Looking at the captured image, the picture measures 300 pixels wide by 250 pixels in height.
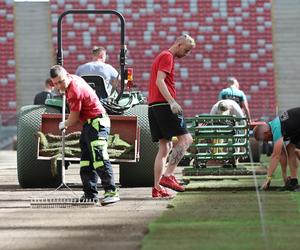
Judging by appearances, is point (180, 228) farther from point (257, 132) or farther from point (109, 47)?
point (109, 47)

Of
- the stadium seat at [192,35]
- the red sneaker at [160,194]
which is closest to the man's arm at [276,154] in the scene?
the red sneaker at [160,194]

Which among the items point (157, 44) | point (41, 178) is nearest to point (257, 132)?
point (41, 178)

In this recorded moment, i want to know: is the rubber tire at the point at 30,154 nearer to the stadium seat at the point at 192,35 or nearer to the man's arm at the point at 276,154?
the man's arm at the point at 276,154

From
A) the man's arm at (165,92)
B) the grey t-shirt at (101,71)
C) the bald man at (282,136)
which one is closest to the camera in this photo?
the man's arm at (165,92)

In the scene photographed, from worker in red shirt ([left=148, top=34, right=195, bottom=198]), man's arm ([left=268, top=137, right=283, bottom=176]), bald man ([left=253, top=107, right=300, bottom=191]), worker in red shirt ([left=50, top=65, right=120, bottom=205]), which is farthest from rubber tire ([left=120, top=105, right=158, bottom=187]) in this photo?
worker in red shirt ([left=50, top=65, right=120, bottom=205])

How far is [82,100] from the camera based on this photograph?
10344mm

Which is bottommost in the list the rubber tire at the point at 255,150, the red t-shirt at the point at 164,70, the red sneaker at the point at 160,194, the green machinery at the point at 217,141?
the rubber tire at the point at 255,150

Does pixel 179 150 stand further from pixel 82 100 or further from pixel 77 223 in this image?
pixel 77 223

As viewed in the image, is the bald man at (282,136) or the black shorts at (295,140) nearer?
the bald man at (282,136)

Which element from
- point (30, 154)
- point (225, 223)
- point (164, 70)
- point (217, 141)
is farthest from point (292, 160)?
point (225, 223)

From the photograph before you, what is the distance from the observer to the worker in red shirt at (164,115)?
10867mm

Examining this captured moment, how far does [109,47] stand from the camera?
3033cm

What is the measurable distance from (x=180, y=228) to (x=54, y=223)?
3.75 feet

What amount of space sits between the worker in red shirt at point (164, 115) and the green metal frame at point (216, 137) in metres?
4.43
